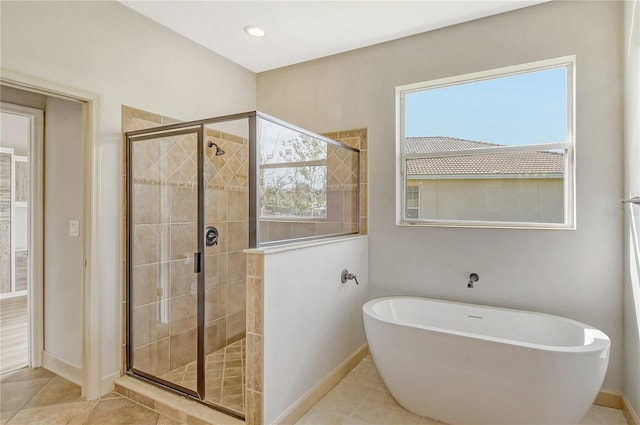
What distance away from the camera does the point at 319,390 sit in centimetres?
221

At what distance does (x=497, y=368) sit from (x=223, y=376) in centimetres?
171

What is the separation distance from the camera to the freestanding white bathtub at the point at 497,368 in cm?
160

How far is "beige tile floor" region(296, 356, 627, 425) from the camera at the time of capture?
1979 mm

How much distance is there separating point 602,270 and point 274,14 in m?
2.80

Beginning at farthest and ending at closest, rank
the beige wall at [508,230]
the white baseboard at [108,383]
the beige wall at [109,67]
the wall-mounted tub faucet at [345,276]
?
the wall-mounted tub faucet at [345,276] < the white baseboard at [108,383] < the beige wall at [508,230] < the beige wall at [109,67]

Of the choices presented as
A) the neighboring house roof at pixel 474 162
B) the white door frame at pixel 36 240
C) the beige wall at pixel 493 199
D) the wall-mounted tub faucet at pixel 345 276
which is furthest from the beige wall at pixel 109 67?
the beige wall at pixel 493 199

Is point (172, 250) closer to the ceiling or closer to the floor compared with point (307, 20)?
closer to the floor

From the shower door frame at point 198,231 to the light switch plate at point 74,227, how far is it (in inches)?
13.8

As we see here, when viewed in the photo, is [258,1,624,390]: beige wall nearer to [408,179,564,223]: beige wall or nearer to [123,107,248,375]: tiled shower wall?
[408,179,564,223]: beige wall

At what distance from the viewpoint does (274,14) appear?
2381 mm

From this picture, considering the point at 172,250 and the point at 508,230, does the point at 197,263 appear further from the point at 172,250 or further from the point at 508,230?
the point at 508,230

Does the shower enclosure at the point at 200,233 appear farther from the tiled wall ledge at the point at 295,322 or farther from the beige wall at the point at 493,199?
the beige wall at the point at 493,199

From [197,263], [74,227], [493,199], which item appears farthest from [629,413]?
[74,227]

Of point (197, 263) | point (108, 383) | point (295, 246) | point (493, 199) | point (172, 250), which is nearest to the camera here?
point (295, 246)
